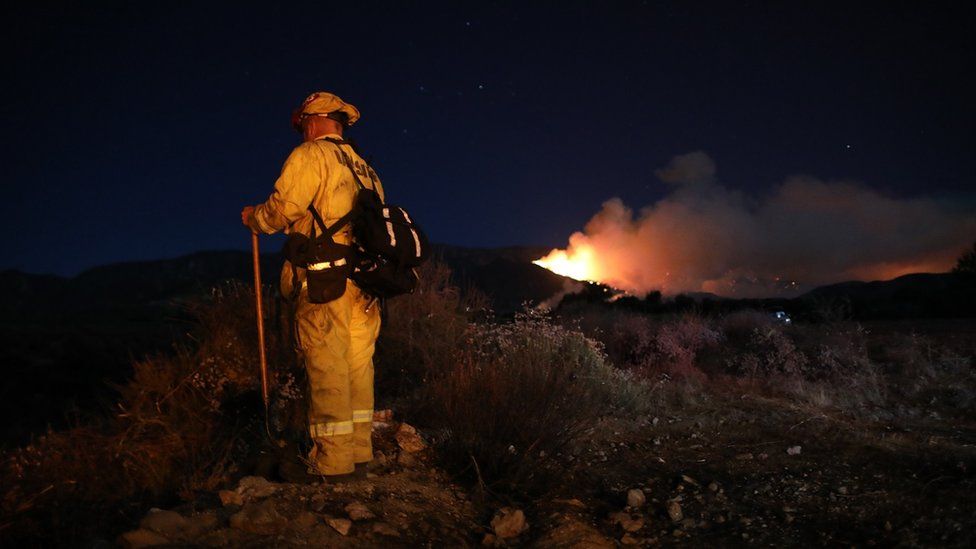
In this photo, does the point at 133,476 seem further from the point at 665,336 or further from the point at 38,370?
the point at 38,370

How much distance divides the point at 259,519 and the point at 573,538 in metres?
1.77

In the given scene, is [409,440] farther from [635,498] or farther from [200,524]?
[200,524]

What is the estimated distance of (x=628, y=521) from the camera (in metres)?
4.04

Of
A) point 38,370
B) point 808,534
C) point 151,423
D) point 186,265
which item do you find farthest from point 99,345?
point 186,265

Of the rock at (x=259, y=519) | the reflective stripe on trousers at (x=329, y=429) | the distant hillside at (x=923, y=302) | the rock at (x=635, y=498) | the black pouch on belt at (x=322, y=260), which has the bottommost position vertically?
the rock at (x=635, y=498)

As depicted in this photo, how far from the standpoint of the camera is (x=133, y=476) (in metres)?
5.27

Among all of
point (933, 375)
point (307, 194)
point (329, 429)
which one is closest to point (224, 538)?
point (329, 429)

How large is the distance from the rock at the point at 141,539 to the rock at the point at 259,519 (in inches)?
13.5

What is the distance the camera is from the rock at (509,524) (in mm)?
3828

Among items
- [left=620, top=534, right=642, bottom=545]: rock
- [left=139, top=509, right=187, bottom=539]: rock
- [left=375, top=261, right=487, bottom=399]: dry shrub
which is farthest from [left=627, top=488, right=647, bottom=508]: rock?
[left=375, top=261, right=487, bottom=399]: dry shrub

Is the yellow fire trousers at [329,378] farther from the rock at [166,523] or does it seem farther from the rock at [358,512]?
the rock at [166,523]

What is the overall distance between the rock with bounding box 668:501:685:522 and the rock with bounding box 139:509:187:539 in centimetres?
288

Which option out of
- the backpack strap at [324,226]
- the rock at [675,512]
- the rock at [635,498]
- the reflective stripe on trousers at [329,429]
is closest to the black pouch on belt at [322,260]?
the backpack strap at [324,226]

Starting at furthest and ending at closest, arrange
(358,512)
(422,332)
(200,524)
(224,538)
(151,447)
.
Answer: (422,332), (151,447), (358,512), (200,524), (224,538)
